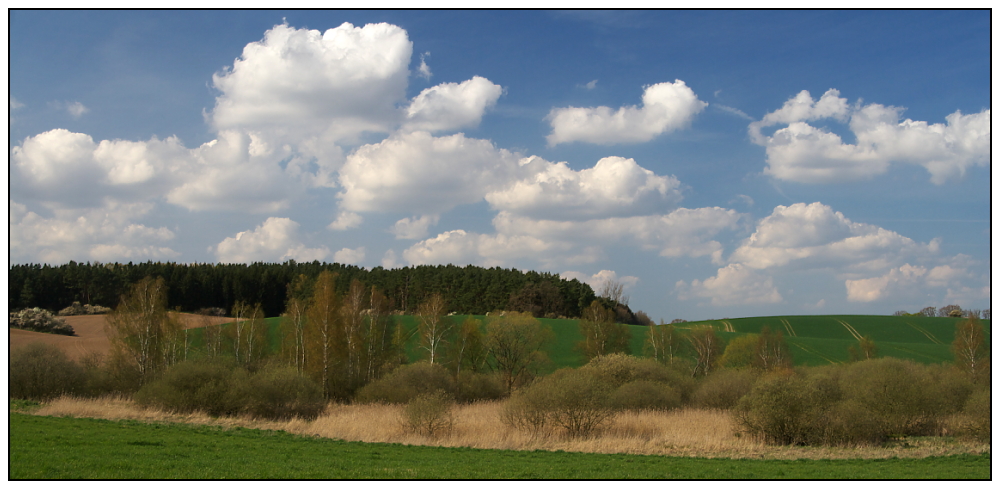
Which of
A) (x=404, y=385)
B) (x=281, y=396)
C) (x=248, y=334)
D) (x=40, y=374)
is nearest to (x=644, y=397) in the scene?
(x=404, y=385)

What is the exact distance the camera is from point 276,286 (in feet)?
363

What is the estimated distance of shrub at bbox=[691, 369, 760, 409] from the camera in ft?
118

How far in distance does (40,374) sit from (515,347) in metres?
33.8

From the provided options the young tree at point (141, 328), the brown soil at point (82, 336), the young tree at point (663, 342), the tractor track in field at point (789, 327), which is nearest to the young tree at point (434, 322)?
the brown soil at point (82, 336)

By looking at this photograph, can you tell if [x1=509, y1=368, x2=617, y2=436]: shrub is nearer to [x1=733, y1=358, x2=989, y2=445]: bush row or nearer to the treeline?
[x1=733, y1=358, x2=989, y2=445]: bush row

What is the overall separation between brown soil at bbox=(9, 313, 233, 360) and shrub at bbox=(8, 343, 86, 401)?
12.6 m

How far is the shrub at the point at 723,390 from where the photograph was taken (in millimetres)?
35938

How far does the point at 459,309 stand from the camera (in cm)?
10694

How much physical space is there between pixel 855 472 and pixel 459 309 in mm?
91672

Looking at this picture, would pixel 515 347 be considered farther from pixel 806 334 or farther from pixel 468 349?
pixel 806 334

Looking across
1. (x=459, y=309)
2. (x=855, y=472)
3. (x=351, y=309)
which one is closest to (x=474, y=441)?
(x=855, y=472)

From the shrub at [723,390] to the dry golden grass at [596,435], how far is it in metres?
4.06

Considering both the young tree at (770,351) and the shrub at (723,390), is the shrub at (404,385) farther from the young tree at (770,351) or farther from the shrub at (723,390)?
the young tree at (770,351)

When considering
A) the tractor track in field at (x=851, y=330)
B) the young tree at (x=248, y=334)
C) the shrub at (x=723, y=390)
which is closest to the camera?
the shrub at (x=723, y=390)
